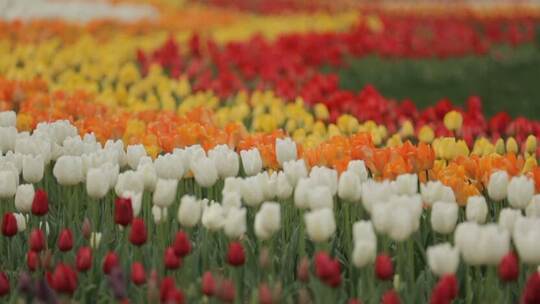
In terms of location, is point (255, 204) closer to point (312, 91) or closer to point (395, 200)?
point (395, 200)

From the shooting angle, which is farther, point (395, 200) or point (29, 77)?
point (29, 77)

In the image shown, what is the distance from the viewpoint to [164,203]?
3.78 meters

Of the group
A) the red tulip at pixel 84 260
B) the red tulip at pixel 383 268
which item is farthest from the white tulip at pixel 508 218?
the red tulip at pixel 84 260

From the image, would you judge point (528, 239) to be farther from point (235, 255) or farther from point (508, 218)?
point (235, 255)

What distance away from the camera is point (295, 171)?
4141 mm

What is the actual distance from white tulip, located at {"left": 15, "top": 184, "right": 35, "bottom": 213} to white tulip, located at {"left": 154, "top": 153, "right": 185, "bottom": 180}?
1.74 feet

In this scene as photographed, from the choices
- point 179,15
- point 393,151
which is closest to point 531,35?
point 179,15

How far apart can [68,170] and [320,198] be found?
114 cm

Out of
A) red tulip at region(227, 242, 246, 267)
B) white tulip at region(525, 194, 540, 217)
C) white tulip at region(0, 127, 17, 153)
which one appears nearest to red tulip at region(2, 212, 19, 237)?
red tulip at region(227, 242, 246, 267)

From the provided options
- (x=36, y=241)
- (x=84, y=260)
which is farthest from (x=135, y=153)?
(x=84, y=260)

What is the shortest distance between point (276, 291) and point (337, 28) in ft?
38.2

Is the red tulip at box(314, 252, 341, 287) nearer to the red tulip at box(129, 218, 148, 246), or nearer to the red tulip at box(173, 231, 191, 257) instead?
the red tulip at box(173, 231, 191, 257)

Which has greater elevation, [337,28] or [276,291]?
[337,28]

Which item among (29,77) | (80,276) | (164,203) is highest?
(29,77)
